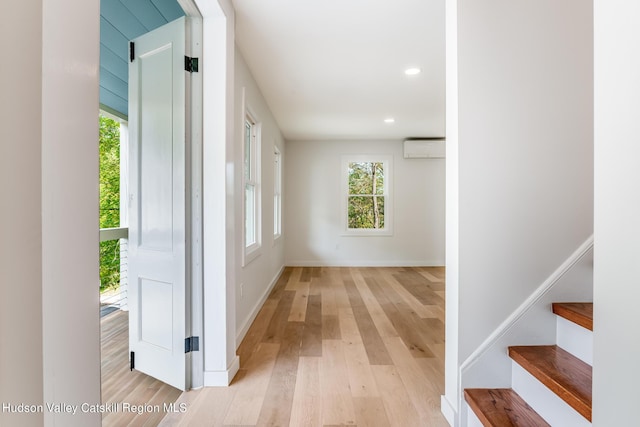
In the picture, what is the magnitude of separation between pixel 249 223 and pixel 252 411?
2.25 m

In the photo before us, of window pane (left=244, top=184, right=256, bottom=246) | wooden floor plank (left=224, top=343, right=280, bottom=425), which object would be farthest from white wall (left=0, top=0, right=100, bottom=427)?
window pane (left=244, top=184, right=256, bottom=246)

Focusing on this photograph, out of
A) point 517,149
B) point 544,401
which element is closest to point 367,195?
point 517,149

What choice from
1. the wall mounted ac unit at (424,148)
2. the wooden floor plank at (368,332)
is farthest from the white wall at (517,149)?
the wall mounted ac unit at (424,148)

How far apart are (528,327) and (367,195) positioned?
4976 millimetres

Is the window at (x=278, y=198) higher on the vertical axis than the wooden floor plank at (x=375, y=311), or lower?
higher

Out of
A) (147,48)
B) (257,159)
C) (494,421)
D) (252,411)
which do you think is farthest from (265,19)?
(494,421)

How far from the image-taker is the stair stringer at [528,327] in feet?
5.07

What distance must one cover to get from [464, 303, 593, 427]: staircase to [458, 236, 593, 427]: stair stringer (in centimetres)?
3

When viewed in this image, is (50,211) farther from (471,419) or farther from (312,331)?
(312,331)

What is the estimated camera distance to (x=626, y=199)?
66cm

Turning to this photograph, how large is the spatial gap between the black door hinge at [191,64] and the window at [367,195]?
4.60m

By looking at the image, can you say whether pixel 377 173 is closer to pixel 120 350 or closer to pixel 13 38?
pixel 120 350

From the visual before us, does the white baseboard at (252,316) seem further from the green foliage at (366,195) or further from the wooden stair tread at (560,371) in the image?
the green foliage at (366,195)

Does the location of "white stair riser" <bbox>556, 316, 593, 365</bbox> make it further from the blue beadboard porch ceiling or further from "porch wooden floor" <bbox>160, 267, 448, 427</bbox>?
the blue beadboard porch ceiling
